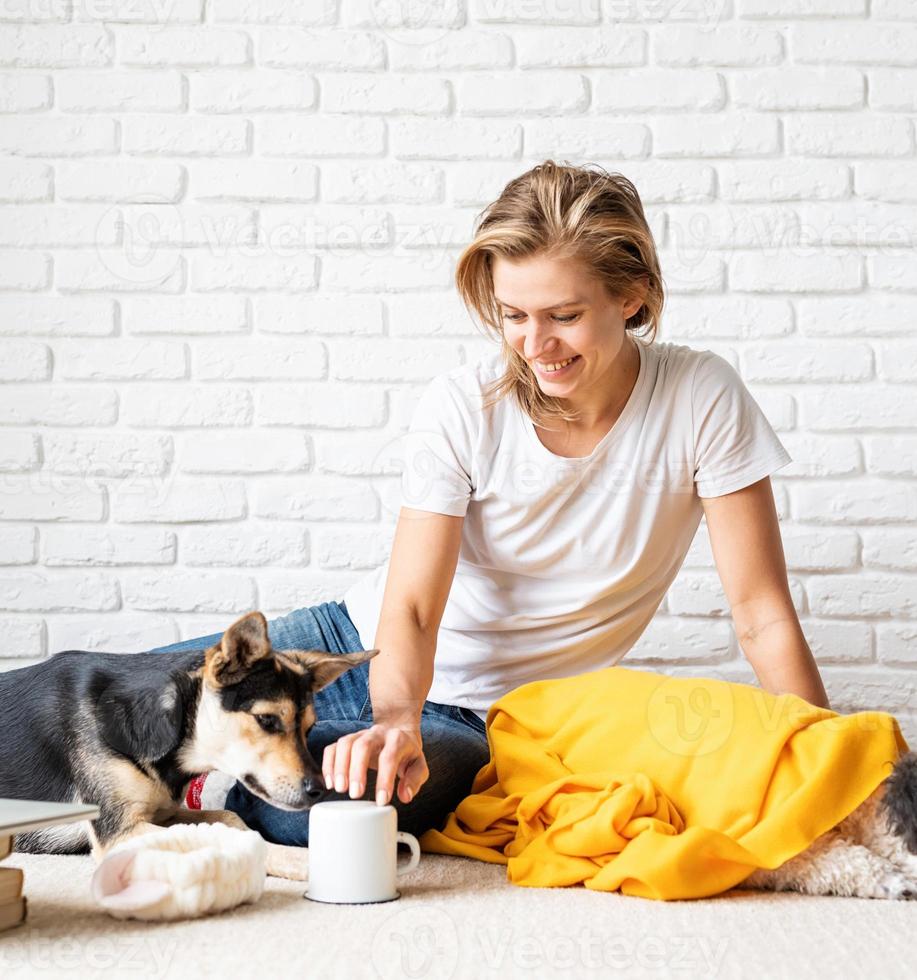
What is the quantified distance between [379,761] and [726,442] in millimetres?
707

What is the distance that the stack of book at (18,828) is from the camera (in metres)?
1.14

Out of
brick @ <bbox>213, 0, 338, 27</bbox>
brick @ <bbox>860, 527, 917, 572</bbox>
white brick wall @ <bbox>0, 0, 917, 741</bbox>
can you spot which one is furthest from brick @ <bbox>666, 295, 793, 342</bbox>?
brick @ <bbox>213, 0, 338, 27</bbox>

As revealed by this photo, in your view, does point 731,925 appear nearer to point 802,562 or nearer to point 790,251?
point 802,562

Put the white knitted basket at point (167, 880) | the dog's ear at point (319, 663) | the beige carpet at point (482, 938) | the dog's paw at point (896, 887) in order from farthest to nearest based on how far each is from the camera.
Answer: the dog's ear at point (319, 663), the dog's paw at point (896, 887), the white knitted basket at point (167, 880), the beige carpet at point (482, 938)

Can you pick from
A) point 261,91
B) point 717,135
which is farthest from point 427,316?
point 717,135

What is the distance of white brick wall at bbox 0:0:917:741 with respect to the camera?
2244 mm

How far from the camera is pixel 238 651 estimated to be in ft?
4.67

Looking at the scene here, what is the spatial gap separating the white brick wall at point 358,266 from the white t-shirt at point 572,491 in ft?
1.67

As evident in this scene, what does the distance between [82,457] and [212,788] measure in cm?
71

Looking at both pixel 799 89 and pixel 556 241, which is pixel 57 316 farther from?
pixel 799 89

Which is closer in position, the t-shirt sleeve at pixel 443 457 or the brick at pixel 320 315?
the t-shirt sleeve at pixel 443 457

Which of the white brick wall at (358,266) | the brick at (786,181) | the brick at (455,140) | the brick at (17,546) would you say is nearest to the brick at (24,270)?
the white brick wall at (358,266)

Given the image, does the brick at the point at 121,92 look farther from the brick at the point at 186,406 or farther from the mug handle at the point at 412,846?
the mug handle at the point at 412,846

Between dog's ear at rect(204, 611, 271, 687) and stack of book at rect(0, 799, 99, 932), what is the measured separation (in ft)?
0.88
